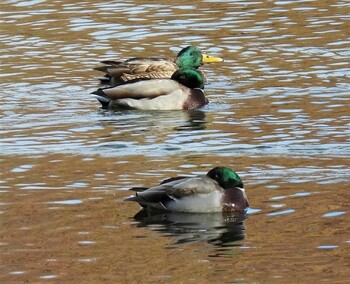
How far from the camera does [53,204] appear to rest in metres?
13.6

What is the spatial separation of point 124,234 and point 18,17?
14501mm

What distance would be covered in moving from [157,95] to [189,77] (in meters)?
0.60

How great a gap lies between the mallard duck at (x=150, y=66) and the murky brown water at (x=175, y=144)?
361 millimetres

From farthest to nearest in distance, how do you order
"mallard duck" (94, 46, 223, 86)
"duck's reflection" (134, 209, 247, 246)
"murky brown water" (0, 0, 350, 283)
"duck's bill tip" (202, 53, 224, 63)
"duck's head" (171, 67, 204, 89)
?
"mallard duck" (94, 46, 223, 86), "duck's bill tip" (202, 53, 224, 63), "duck's head" (171, 67, 204, 89), "duck's reflection" (134, 209, 247, 246), "murky brown water" (0, 0, 350, 283)

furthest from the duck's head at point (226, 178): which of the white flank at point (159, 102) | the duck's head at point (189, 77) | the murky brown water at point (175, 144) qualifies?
the duck's head at point (189, 77)

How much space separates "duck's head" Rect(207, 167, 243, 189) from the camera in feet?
43.9

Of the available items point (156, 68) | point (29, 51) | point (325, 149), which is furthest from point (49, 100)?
point (325, 149)

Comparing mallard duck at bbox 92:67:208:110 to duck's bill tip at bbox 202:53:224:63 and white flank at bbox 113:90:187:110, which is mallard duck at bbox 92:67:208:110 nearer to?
white flank at bbox 113:90:187:110

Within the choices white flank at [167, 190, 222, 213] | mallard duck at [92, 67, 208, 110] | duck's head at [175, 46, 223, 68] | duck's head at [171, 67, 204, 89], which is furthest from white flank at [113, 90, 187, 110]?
white flank at [167, 190, 222, 213]

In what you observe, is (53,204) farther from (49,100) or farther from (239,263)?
(49,100)

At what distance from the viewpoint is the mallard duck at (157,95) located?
1981cm

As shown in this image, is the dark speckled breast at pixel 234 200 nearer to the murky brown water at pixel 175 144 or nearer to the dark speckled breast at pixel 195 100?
the murky brown water at pixel 175 144

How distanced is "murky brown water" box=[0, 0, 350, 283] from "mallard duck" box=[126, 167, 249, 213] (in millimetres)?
128

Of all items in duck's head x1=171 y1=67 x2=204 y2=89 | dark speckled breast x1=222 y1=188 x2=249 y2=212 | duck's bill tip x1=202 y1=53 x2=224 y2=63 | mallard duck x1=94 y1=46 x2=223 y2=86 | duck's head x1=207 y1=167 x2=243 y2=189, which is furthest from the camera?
mallard duck x1=94 y1=46 x2=223 y2=86
